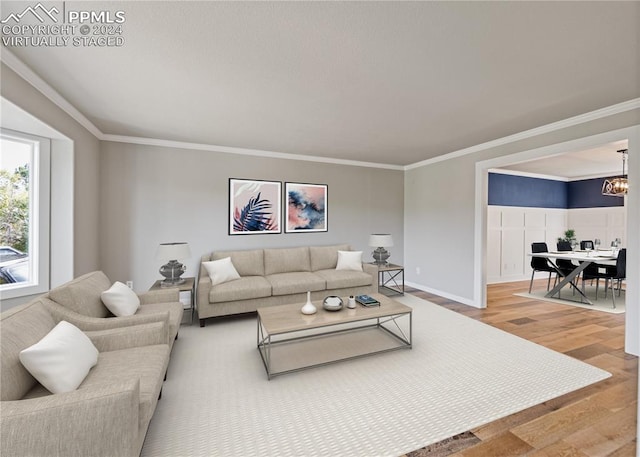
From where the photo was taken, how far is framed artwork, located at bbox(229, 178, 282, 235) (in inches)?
171

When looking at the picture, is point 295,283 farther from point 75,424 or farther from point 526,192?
point 526,192

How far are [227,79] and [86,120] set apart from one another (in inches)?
83.1

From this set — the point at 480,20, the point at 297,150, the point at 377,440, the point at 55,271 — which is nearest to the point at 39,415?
the point at 377,440

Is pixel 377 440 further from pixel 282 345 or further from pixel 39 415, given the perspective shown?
pixel 39 415

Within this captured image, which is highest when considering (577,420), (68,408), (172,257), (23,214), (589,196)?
(589,196)

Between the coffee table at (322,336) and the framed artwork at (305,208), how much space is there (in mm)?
1977

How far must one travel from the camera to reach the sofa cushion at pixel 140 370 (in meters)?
1.41

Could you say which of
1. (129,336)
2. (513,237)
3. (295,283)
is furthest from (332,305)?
(513,237)

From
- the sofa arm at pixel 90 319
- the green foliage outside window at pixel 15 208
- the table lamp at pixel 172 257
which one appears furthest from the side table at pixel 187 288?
the green foliage outside window at pixel 15 208

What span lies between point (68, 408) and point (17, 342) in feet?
1.93

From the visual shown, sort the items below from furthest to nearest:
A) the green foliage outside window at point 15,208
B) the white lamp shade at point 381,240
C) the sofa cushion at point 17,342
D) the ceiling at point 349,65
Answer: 1. the white lamp shade at point 381,240
2. the green foliage outside window at point 15,208
3. the ceiling at point 349,65
4. the sofa cushion at point 17,342

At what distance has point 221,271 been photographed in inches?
144

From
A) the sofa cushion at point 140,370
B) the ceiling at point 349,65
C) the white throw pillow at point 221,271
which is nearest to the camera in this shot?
the sofa cushion at point 140,370

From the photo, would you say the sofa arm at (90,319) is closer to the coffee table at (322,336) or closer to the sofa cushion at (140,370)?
the sofa cushion at (140,370)
